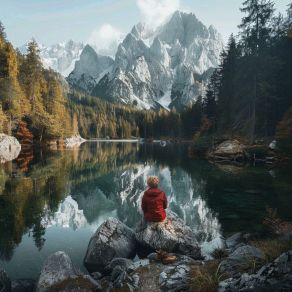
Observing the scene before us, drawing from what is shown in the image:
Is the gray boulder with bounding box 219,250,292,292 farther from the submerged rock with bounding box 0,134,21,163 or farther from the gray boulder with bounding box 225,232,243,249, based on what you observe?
the submerged rock with bounding box 0,134,21,163

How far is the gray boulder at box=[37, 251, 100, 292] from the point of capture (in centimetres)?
798

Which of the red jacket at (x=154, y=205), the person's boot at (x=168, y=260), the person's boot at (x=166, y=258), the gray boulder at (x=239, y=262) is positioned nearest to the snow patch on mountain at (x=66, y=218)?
the red jacket at (x=154, y=205)

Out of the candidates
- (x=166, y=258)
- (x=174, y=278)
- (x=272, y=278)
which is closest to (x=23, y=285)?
(x=166, y=258)

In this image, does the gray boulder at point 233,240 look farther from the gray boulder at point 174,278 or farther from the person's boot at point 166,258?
the gray boulder at point 174,278

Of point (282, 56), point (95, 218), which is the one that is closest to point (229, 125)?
point (282, 56)

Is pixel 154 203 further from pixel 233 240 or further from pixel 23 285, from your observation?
pixel 23 285

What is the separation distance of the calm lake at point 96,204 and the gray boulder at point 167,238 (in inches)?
55.7

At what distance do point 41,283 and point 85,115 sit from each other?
185 metres

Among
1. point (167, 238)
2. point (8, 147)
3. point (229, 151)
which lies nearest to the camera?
point (167, 238)

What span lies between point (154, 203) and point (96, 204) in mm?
10700

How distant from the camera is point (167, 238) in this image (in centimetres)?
1104

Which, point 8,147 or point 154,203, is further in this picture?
point 8,147

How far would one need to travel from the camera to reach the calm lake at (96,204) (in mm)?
12609

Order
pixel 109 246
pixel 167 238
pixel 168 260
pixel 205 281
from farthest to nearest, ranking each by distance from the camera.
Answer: pixel 167 238 < pixel 109 246 < pixel 168 260 < pixel 205 281
